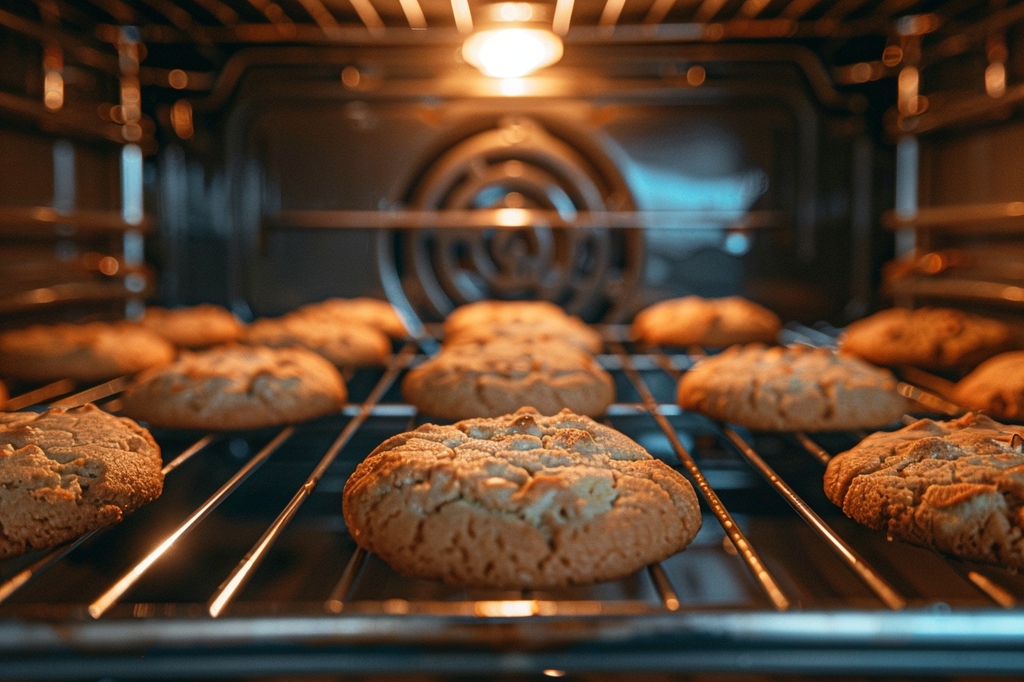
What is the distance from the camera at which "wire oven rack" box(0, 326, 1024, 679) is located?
3.16 feet

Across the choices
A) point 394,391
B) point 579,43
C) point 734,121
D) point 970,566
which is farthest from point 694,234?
point 970,566

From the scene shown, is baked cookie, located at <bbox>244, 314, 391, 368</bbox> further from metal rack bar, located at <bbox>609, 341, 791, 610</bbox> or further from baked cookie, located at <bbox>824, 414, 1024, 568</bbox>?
baked cookie, located at <bbox>824, 414, 1024, 568</bbox>

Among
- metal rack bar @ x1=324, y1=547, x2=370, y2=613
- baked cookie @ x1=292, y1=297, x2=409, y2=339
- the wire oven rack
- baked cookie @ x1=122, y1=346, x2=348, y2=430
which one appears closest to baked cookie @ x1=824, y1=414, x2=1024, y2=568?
the wire oven rack

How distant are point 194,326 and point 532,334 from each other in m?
1.23

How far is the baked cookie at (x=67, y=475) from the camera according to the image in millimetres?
1346

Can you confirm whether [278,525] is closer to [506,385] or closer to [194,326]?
[506,385]

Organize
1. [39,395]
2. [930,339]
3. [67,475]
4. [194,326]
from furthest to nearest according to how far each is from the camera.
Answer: [194,326], [930,339], [39,395], [67,475]

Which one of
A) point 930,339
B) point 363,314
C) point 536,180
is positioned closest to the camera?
point 930,339

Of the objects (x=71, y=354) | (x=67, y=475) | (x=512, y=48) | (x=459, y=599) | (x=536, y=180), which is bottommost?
(x=459, y=599)

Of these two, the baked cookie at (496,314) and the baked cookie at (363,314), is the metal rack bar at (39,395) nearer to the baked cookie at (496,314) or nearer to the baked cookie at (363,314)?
the baked cookie at (363,314)

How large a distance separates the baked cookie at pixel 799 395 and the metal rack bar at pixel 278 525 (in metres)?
0.83

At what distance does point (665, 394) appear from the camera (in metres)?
2.48

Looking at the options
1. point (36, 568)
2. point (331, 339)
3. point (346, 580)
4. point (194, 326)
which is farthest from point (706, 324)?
point (36, 568)

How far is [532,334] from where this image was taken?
2.72 metres
